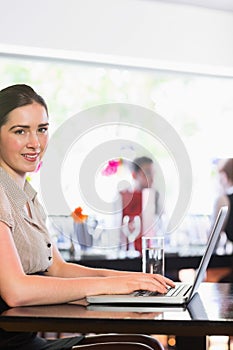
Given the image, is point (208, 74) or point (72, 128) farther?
point (208, 74)

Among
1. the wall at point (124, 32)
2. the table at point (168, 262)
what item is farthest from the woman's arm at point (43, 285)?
the wall at point (124, 32)

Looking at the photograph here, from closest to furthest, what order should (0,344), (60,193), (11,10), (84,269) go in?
(0,344) < (84,269) < (11,10) < (60,193)

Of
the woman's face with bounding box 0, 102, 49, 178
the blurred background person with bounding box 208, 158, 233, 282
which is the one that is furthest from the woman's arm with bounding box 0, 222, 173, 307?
the blurred background person with bounding box 208, 158, 233, 282

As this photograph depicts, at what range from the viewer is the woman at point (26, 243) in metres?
1.75

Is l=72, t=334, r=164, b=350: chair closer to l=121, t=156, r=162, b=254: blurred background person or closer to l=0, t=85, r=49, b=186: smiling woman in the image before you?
l=0, t=85, r=49, b=186: smiling woman

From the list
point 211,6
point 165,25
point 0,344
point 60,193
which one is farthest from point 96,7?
point 0,344

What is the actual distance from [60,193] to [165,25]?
143 centimetres

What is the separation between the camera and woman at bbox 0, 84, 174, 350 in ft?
5.75

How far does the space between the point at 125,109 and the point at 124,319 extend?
13.3 feet

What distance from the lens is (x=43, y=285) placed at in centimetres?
176

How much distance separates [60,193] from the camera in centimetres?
524

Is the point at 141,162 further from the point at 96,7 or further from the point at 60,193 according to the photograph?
the point at 96,7

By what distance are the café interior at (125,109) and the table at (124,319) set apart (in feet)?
10.1

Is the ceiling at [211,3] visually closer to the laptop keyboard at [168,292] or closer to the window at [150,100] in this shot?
the window at [150,100]
